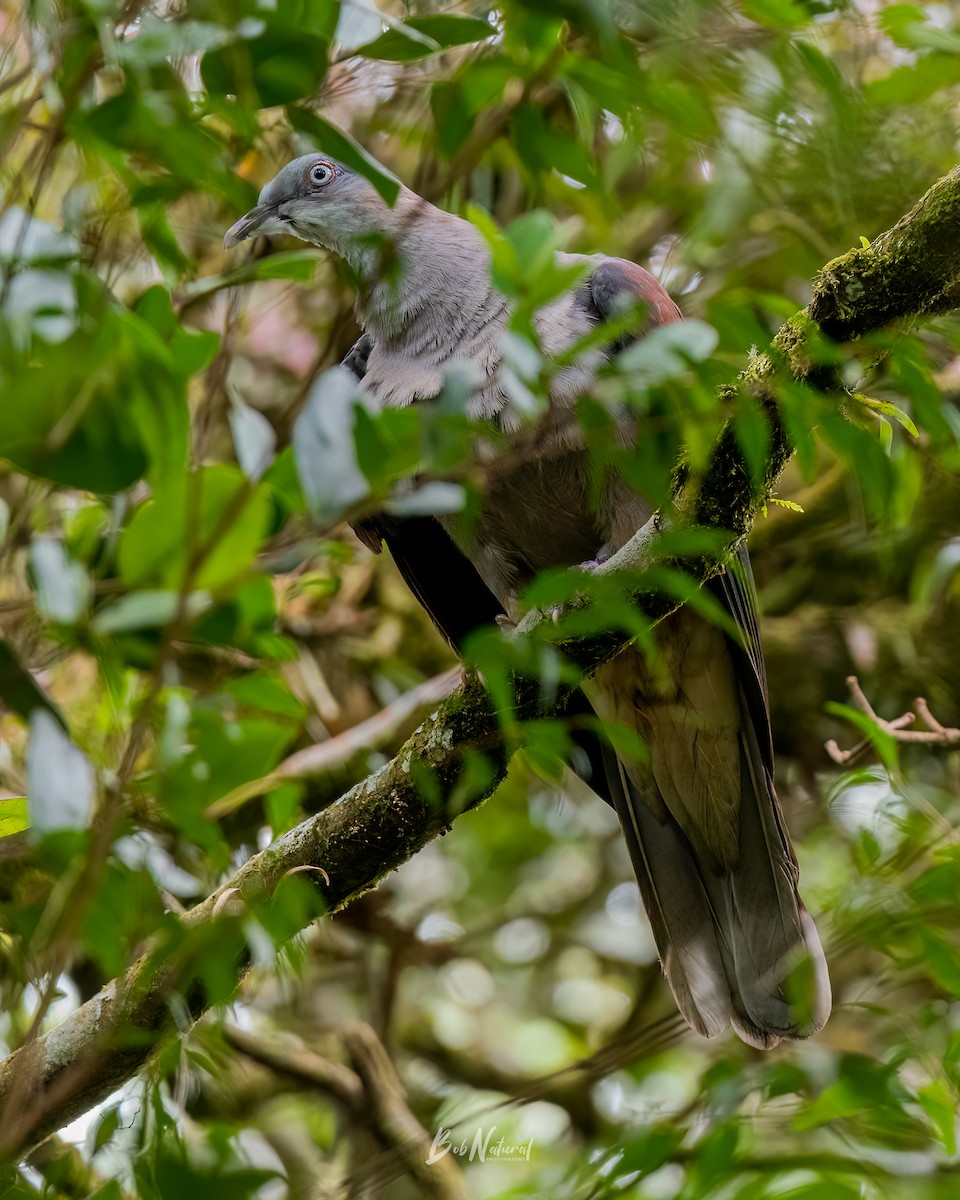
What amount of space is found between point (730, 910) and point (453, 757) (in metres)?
1.38

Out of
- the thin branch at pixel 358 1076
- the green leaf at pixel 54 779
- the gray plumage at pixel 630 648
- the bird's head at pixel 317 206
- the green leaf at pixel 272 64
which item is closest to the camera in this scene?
the green leaf at pixel 54 779

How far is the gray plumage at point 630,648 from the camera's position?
3389 millimetres

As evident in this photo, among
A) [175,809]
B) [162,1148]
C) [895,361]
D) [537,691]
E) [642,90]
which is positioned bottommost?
[537,691]

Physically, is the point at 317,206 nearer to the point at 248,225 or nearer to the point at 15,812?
the point at 248,225

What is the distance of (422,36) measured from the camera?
159 centimetres

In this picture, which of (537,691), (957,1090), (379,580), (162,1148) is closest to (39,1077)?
(537,691)

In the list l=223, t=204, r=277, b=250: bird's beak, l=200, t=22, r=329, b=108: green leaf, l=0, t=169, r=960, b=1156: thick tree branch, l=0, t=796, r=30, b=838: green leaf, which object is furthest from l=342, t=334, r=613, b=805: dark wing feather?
l=200, t=22, r=329, b=108: green leaf

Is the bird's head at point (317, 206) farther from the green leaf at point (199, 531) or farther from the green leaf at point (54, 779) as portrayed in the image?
the green leaf at point (54, 779)

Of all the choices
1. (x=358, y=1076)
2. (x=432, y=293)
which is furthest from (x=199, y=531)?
(x=358, y=1076)

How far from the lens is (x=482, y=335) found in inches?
133

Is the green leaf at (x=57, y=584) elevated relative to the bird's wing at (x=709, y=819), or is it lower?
elevated

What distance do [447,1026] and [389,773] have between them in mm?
2982

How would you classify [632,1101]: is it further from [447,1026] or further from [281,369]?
[281,369]

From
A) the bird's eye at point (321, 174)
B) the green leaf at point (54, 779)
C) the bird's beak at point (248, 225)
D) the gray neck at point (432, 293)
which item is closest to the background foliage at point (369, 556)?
the green leaf at point (54, 779)
